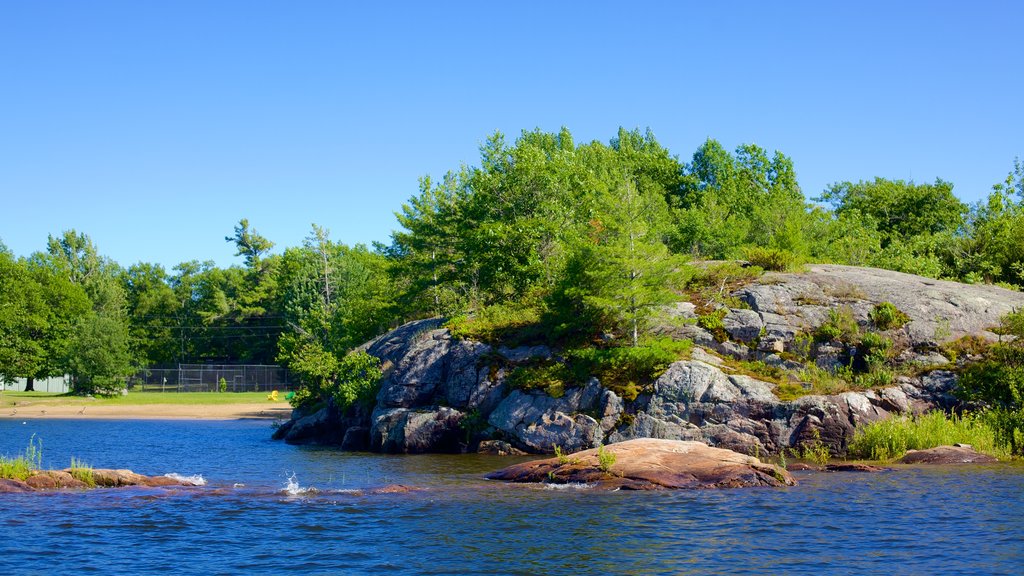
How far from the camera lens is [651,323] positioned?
3325 centimetres

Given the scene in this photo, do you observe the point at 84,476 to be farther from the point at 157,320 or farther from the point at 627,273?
the point at 157,320

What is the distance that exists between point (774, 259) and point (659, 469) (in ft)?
60.1

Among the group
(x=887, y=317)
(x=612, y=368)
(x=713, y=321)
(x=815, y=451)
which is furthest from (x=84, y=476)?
(x=887, y=317)

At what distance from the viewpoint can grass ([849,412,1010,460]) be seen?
27.8 m

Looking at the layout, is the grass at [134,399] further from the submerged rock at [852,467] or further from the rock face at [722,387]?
the submerged rock at [852,467]

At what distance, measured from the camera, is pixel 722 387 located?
3028 centimetres

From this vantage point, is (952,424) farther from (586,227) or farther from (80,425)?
(80,425)

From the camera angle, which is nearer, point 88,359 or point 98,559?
point 98,559

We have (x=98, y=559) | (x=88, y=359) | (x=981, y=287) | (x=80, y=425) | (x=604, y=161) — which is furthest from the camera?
(x=88, y=359)

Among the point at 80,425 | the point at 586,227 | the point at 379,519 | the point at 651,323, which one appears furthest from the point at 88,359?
the point at 379,519

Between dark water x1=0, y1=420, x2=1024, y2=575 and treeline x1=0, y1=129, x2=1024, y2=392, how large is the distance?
11.7 metres

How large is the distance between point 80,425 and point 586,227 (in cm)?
3646

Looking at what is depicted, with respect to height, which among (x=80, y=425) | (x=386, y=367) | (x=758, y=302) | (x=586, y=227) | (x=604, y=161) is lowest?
(x=80, y=425)

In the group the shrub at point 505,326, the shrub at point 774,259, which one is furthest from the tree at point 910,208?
the shrub at point 505,326
